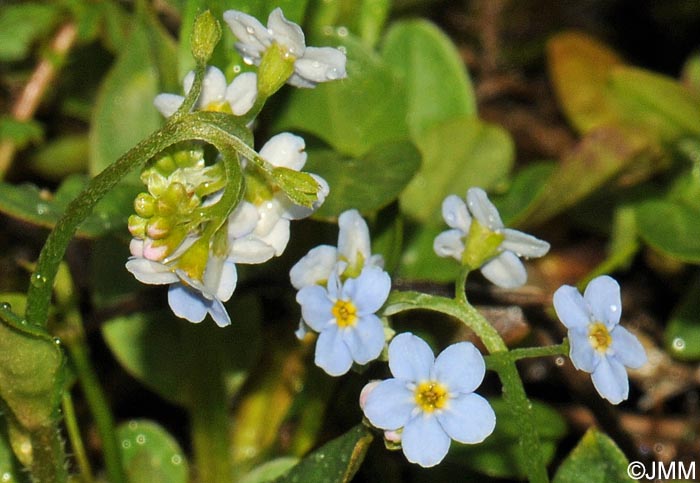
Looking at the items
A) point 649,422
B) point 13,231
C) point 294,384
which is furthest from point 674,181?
point 13,231

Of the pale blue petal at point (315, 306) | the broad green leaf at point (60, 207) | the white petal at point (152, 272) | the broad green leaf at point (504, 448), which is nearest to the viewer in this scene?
the white petal at point (152, 272)

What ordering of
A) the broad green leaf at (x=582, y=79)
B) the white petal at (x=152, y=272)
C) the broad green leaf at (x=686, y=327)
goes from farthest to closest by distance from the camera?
the broad green leaf at (x=582, y=79) → the broad green leaf at (x=686, y=327) → the white petal at (x=152, y=272)

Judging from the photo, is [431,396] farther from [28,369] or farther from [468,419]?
[28,369]

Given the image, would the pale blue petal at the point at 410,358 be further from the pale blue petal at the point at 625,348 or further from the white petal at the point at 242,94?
the white petal at the point at 242,94

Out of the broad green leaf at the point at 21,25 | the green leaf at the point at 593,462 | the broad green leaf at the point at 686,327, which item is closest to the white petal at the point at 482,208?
the green leaf at the point at 593,462

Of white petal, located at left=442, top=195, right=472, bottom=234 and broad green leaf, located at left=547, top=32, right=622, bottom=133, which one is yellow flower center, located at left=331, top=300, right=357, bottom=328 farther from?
broad green leaf, located at left=547, top=32, right=622, bottom=133

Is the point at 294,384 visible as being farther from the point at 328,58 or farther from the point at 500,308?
the point at 328,58

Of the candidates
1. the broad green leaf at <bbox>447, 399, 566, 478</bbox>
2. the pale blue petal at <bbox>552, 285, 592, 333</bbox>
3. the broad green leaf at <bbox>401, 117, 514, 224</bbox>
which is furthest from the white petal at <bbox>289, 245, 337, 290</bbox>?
the broad green leaf at <bbox>401, 117, 514, 224</bbox>
